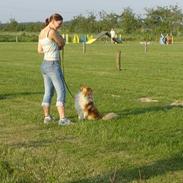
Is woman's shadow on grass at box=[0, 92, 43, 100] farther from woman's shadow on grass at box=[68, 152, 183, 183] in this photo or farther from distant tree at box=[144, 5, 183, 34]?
distant tree at box=[144, 5, 183, 34]

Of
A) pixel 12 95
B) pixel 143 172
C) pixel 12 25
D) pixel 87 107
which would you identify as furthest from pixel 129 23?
pixel 143 172

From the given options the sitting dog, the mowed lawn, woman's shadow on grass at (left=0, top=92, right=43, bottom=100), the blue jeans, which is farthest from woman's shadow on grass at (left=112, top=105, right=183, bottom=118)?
woman's shadow on grass at (left=0, top=92, right=43, bottom=100)

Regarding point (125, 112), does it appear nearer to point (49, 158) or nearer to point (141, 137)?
point (141, 137)

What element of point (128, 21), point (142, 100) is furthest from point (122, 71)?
point (128, 21)

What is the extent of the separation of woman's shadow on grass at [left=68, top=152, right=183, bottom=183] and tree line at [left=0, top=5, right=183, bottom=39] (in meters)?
87.9

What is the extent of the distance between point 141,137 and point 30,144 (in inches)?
72.7

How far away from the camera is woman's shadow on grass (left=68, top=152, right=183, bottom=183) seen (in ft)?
22.7

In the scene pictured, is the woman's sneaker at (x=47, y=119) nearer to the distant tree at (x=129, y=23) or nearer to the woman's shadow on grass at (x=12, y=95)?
the woman's shadow on grass at (x=12, y=95)

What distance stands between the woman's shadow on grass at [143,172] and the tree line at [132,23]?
8790 cm

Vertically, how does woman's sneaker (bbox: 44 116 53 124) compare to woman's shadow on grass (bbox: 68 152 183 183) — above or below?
above

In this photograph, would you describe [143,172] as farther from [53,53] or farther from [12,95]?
[12,95]

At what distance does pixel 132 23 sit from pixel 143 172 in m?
94.1

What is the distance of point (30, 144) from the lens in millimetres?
9242

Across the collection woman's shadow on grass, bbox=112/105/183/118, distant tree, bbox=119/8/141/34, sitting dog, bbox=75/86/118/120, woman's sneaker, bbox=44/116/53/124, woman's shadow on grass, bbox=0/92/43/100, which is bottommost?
woman's shadow on grass, bbox=112/105/183/118
